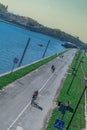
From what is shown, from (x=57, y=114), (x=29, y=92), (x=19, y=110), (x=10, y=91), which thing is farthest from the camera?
(x=29, y=92)

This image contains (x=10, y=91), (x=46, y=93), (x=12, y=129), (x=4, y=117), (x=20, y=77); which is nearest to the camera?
(x=12, y=129)

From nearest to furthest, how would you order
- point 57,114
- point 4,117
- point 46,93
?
1. point 4,117
2. point 57,114
3. point 46,93

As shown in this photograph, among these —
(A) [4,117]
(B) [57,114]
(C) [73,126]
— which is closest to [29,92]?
(B) [57,114]

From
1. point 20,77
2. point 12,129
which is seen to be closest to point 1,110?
point 12,129

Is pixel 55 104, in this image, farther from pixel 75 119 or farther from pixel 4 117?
pixel 4 117

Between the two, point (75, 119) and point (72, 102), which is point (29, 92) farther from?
point (75, 119)

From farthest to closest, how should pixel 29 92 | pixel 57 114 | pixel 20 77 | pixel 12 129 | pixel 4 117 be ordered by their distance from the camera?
pixel 20 77, pixel 29 92, pixel 57 114, pixel 4 117, pixel 12 129

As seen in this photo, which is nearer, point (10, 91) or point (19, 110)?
point (19, 110)

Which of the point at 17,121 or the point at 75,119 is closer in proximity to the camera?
the point at 17,121
